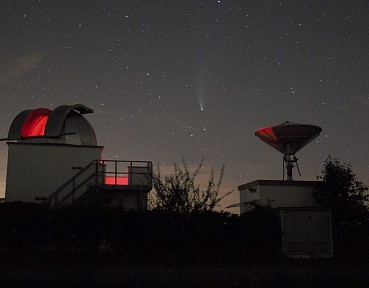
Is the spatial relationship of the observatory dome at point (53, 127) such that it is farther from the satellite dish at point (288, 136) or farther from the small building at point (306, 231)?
the satellite dish at point (288, 136)

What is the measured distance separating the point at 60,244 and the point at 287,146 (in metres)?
18.3

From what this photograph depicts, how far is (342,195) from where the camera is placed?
24.1 metres

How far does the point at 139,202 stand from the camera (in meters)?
23.4

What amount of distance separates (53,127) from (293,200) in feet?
42.5

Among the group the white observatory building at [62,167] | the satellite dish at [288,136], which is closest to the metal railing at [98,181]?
the white observatory building at [62,167]

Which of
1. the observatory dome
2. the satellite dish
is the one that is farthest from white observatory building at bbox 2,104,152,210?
the satellite dish

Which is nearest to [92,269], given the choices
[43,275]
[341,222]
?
[43,275]

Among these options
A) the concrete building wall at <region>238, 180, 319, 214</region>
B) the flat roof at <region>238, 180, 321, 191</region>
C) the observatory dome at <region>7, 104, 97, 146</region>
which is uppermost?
the observatory dome at <region>7, 104, 97, 146</region>

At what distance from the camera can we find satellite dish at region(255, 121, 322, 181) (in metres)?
29.9

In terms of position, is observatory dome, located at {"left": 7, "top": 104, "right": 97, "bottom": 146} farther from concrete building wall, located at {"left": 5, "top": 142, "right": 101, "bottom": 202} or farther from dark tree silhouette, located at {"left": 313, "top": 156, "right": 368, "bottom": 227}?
dark tree silhouette, located at {"left": 313, "top": 156, "right": 368, "bottom": 227}

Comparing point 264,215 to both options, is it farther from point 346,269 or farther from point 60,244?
point 60,244

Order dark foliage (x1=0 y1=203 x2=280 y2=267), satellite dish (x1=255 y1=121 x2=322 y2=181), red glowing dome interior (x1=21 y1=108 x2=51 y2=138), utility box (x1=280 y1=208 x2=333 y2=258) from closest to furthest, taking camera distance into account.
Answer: dark foliage (x1=0 y1=203 x2=280 y2=267) → utility box (x1=280 y1=208 x2=333 y2=258) → red glowing dome interior (x1=21 y1=108 x2=51 y2=138) → satellite dish (x1=255 y1=121 x2=322 y2=181)

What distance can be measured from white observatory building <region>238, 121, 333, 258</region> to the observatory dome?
912 centimetres

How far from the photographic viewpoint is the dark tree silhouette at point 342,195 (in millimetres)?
22891
